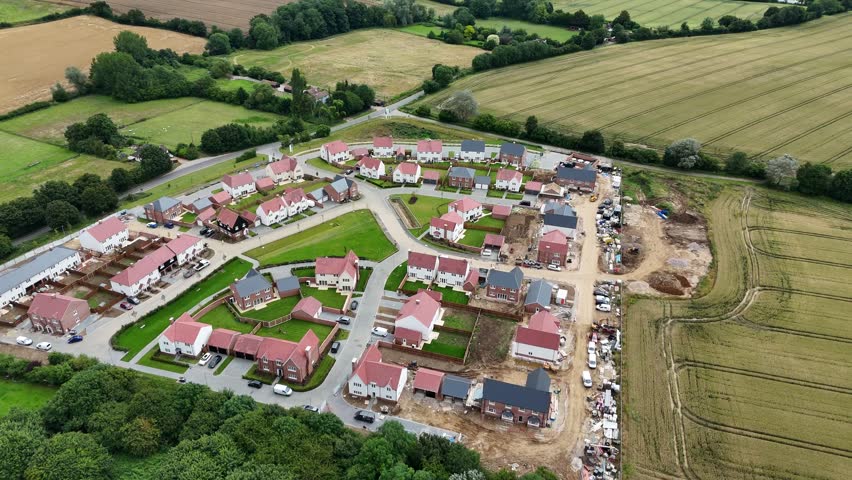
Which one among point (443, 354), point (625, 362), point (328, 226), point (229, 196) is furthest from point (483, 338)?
point (229, 196)

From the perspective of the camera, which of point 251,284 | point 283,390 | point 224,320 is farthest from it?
point 251,284

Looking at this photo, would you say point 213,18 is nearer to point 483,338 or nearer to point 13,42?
point 13,42

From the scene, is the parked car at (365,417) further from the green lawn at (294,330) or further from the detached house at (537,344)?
the detached house at (537,344)

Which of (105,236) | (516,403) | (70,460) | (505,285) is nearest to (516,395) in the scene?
(516,403)

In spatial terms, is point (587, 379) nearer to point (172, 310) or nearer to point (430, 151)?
point (172, 310)

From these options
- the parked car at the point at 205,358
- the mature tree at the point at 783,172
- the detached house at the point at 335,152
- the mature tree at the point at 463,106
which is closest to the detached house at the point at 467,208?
the detached house at the point at 335,152

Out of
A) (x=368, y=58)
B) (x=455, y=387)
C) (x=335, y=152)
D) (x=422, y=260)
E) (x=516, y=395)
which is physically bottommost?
(x=455, y=387)

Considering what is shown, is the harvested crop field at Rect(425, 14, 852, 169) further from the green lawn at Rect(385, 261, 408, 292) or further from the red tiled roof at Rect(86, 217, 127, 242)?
the red tiled roof at Rect(86, 217, 127, 242)

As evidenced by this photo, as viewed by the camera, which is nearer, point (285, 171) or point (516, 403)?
point (516, 403)
